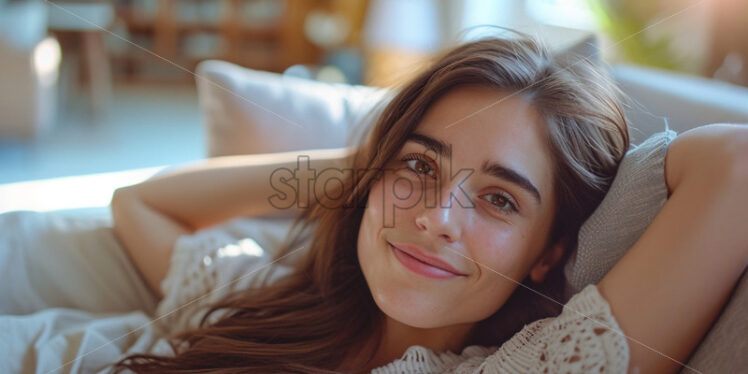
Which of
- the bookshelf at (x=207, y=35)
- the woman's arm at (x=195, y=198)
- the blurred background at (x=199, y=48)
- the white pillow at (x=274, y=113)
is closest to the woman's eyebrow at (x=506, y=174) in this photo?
the blurred background at (x=199, y=48)

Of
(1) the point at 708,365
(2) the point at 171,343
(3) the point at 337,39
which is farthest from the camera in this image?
(3) the point at 337,39

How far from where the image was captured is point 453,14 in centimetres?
239

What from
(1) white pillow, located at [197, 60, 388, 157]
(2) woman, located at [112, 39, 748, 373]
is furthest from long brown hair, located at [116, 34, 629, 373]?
(1) white pillow, located at [197, 60, 388, 157]

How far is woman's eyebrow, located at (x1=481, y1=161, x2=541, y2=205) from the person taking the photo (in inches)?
23.2

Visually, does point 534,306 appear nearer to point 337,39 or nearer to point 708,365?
point 708,365

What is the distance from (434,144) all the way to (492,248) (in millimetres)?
118

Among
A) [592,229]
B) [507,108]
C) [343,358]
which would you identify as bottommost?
[343,358]

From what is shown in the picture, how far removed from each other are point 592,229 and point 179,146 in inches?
79.9

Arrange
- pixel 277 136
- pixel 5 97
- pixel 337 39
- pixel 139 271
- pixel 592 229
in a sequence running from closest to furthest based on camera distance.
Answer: pixel 592 229, pixel 139 271, pixel 277 136, pixel 5 97, pixel 337 39

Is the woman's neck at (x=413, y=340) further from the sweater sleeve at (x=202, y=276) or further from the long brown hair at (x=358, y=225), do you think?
the sweater sleeve at (x=202, y=276)

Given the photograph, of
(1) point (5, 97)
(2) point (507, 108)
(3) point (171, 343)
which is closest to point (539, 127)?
(2) point (507, 108)

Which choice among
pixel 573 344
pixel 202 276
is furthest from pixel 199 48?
pixel 573 344

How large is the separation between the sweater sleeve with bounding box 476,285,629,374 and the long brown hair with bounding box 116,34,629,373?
126mm

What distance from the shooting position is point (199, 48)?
344cm
